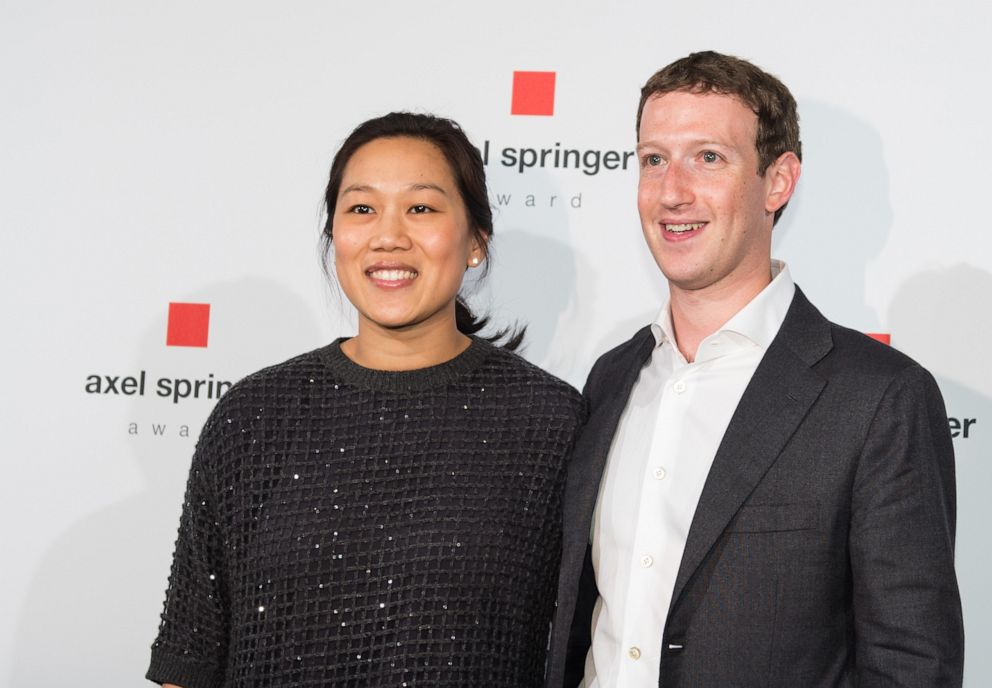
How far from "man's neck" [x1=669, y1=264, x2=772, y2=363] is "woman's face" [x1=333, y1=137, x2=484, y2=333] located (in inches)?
15.9

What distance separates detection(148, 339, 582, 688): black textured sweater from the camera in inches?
68.3

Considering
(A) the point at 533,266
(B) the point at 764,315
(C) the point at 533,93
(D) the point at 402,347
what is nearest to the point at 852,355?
(B) the point at 764,315

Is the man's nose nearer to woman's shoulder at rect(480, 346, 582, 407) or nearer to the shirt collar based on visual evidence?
the shirt collar

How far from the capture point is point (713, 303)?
1.84m

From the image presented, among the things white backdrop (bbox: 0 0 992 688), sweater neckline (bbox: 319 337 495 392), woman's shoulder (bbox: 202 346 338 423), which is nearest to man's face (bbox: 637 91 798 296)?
sweater neckline (bbox: 319 337 495 392)

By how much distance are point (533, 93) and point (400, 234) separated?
3.07 ft

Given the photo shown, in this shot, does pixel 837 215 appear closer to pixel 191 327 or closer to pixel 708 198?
pixel 708 198

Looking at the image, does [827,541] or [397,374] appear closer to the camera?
[827,541]

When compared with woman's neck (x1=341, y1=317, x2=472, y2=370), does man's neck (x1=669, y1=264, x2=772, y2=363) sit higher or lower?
higher

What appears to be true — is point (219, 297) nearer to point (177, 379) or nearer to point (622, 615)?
point (177, 379)

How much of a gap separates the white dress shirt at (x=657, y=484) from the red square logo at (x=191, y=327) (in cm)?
132

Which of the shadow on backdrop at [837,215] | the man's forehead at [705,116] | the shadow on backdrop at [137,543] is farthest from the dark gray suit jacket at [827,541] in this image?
the shadow on backdrop at [137,543]

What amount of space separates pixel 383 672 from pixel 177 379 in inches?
51.7

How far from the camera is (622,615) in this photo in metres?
1.74
